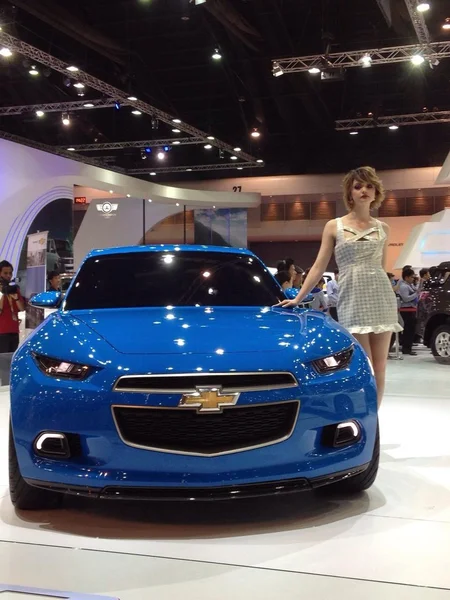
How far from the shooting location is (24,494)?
2.77 meters

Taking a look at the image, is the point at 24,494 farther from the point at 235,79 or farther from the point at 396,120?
the point at 396,120

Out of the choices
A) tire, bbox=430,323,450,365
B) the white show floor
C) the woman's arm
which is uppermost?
the woman's arm

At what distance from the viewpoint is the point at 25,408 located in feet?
8.27

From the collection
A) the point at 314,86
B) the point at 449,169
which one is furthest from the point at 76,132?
the point at 449,169

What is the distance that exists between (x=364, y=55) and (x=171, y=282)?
11.1m

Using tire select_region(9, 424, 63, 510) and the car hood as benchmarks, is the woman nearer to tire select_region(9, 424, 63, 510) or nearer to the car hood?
the car hood

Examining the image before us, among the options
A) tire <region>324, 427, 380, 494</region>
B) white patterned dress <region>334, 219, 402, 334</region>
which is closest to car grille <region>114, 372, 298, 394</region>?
tire <region>324, 427, 380, 494</region>

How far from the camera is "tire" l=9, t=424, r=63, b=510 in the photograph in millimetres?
2713

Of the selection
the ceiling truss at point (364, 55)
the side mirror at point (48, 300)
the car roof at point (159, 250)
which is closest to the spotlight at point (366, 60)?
the ceiling truss at point (364, 55)

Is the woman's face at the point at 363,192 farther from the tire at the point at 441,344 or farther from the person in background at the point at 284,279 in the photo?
the tire at the point at 441,344

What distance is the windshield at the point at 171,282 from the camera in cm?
360

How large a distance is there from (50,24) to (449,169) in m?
9.86

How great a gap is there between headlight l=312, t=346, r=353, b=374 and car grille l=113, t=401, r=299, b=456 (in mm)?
220

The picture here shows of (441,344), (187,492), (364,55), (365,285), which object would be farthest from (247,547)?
(364,55)
